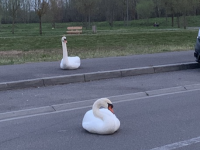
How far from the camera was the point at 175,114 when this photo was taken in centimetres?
723

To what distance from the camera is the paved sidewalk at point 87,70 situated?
32.4 feet

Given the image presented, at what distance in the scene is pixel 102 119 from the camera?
576cm

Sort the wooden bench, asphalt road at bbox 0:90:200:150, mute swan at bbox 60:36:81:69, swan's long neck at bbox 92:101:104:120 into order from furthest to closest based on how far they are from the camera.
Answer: the wooden bench, mute swan at bbox 60:36:81:69, swan's long neck at bbox 92:101:104:120, asphalt road at bbox 0:90:200:150

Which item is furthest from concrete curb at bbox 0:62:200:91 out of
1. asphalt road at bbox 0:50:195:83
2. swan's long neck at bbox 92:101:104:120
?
swan's long neck at bbox 92:101:104:120

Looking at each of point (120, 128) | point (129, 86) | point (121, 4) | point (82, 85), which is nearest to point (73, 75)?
point (82, 85)

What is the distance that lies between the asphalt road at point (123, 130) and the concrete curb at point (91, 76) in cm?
234

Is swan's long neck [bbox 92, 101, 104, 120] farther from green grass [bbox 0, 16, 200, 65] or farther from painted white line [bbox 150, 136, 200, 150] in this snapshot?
green grass [bbox 0, 16, 200, 65]

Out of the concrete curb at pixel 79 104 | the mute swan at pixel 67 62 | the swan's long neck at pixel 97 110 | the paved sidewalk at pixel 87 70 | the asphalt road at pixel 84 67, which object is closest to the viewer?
the swan's long neck at pixel 97 110

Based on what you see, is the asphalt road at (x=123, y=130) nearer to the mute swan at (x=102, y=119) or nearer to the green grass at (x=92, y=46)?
the mute swan at (x=102, y=119)

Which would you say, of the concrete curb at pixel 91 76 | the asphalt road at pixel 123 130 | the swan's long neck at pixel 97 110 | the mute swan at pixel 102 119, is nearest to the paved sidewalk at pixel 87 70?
the concrete curb at pixel 91 76

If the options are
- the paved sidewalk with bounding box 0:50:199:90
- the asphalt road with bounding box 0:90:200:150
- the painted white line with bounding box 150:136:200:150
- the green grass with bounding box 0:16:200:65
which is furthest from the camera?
the green grass with bounding box 0:16:200:65

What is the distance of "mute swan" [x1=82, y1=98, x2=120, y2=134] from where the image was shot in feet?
18.7

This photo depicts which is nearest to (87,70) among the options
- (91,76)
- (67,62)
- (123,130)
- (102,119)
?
(67,62)

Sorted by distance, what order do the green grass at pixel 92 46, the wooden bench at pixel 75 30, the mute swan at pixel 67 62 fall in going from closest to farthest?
the mute swan at pixel 67 62 → the green grass at pixel 92 46 → the wooden bench at pixel 75 30
